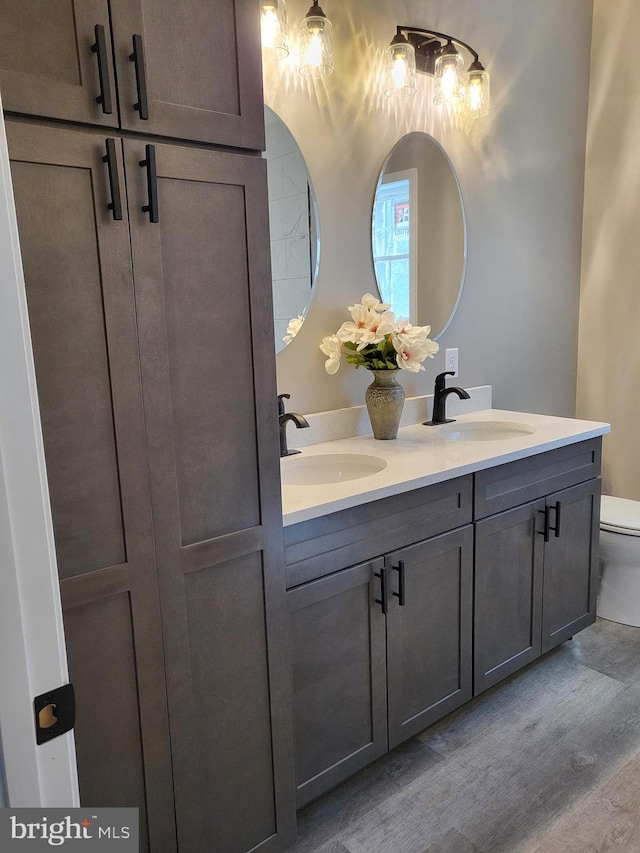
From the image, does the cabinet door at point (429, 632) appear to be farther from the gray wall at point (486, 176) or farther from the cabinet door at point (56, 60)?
the cabinet door at point (56, 60)

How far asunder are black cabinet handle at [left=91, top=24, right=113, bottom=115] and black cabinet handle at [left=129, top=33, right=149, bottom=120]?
0.04 m

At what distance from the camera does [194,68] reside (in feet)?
3.53

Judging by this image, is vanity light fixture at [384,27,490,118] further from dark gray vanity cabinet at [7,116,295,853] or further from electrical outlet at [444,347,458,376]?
dark gray vanity cabinet at [7,116,295,853]

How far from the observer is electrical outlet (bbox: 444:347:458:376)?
2529mm

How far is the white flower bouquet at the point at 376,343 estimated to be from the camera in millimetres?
2023

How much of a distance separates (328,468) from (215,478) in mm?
789

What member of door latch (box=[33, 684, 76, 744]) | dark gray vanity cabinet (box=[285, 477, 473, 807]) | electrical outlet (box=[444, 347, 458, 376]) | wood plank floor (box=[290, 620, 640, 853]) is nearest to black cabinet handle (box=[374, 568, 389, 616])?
dark gray vanity cabinet (box=[285, 477, 473, 807])

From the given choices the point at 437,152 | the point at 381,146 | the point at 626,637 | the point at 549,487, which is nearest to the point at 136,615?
the point at 549,487

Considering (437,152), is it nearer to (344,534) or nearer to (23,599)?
(344,534)

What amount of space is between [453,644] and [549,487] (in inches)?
24.7

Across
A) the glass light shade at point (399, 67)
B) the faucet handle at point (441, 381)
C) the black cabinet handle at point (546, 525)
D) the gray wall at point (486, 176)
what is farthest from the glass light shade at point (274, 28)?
the black cabinet handle at point (546, 525)

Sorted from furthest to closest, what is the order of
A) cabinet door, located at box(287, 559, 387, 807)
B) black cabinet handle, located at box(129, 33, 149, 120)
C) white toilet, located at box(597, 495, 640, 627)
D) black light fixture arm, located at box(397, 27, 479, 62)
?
white toilet, located at box(597, 495, 640, 627)
black light fixture arm, located at box(397, 27, 479, 62)
cabinet door, located at box(287, 559, 387, 807)
black cabinet handle, located at box(129, 33, 149, 120)

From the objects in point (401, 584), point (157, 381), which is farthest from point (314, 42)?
point (401, 584)

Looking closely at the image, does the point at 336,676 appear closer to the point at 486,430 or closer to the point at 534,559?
the point at 534,559
